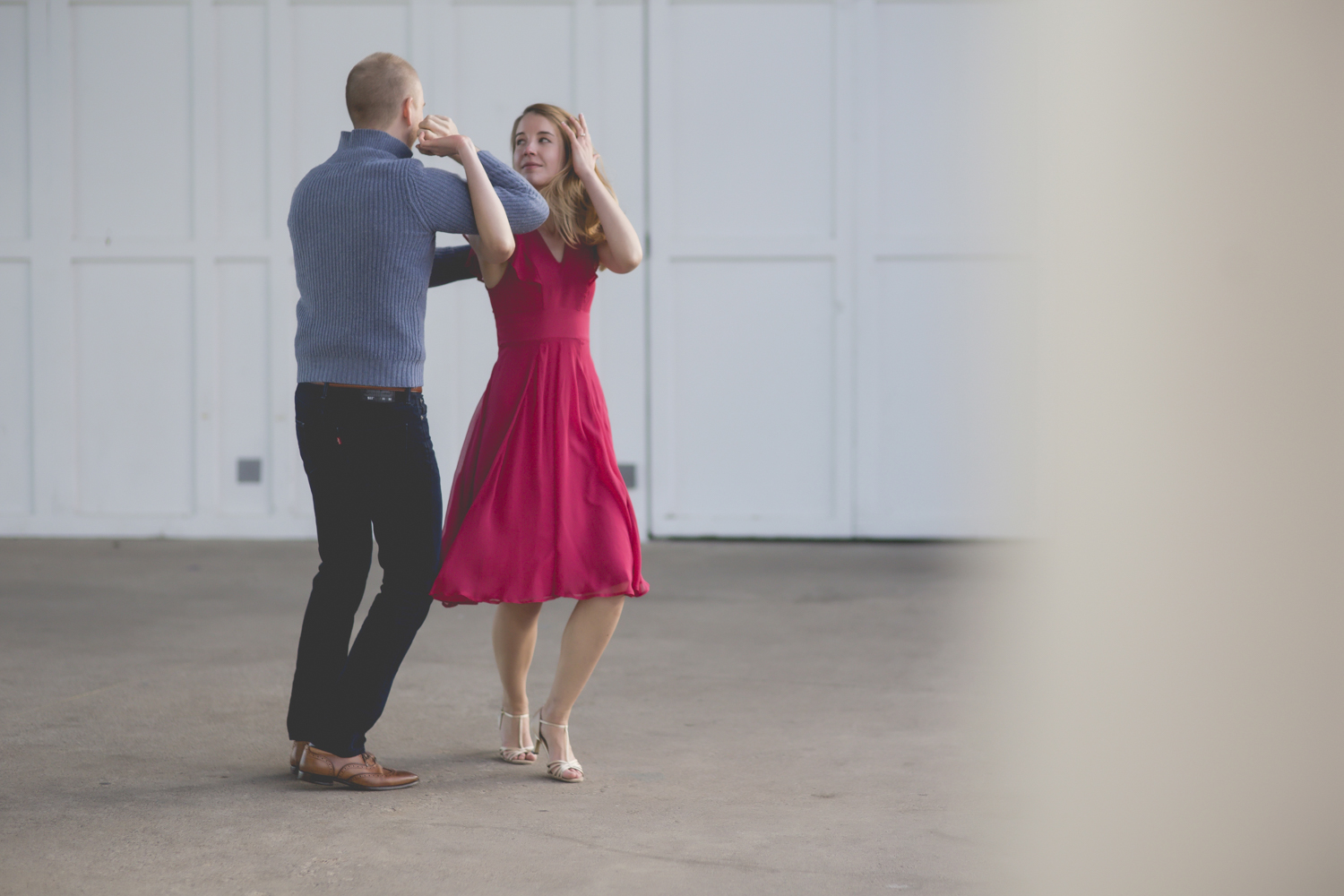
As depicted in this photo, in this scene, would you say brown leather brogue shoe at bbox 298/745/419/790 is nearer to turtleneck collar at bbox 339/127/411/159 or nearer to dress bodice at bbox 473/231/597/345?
dress bodice at bbox 473/231/597/345

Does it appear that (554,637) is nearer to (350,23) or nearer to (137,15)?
(350,23)

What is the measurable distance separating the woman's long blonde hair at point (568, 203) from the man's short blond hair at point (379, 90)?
0.26 meters

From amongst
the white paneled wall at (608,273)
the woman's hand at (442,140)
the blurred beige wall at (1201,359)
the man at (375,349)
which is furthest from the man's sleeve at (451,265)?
the white paneled wall at (608,273)

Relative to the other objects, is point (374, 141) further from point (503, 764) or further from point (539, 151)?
point (503, 764)

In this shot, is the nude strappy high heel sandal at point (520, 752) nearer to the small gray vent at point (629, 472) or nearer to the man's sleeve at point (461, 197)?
the man's sleeve at point (461, 197)

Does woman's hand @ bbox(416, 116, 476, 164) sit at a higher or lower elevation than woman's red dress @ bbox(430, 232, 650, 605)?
higher

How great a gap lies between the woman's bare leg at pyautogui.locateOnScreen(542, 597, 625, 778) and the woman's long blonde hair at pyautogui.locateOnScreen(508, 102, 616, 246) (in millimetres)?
714

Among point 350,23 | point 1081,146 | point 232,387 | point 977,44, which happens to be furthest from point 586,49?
point 1081,146

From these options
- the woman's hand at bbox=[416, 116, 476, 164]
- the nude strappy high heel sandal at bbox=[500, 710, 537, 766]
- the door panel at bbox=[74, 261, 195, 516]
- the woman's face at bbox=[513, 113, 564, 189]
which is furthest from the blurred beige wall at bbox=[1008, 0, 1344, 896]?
the door panel at bbox=[74, 261, 195, 516]

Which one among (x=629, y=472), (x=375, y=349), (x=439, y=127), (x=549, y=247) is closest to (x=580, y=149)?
(x=549, y=247)

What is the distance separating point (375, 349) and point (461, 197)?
314mm

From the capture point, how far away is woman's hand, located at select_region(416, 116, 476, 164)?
227 cm

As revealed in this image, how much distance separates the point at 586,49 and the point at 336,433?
412cm

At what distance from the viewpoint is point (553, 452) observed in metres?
2.49
